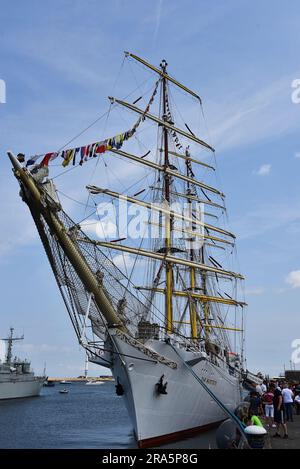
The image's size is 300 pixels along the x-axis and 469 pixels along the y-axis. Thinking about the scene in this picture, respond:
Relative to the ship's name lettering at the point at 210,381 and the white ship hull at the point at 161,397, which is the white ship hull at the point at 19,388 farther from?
the white ship hull at the point at 161,397

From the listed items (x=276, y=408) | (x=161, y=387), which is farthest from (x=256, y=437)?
(x=161, y=387)

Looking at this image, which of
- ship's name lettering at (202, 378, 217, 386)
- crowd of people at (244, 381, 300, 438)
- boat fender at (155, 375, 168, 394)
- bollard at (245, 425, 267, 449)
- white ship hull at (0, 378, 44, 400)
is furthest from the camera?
white ship hull at (0, 378, 44, 400)

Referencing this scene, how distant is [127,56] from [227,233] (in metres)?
17.3

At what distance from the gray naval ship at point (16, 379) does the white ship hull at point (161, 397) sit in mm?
45695

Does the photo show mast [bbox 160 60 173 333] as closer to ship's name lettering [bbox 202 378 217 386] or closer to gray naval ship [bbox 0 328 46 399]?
ship's name lettering [bbox 202 378 217 386]

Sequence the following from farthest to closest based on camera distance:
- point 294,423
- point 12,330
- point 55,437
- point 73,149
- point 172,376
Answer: point 12,330
point 55,437
point 172,376
point 73,149
point 294,423

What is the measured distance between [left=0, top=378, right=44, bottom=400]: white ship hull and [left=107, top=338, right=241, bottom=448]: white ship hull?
4548 cm

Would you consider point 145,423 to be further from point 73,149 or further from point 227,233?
point 227,233

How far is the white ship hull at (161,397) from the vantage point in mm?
18984

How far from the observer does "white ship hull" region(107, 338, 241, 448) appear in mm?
18984
